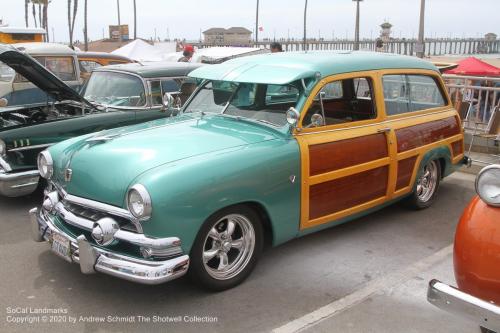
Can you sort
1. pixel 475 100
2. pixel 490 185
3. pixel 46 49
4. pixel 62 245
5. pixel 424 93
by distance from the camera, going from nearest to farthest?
pixel 490 185 → pixel 62 245 → pixel 424 93 → pixel 475 100 → pixel 46 49

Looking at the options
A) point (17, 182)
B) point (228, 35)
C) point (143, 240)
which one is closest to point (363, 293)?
point (143, 240)

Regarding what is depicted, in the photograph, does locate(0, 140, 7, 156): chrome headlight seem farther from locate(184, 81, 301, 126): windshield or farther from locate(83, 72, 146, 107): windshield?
locate(184, 81, 301, 126): windshield

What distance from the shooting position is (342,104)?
5.07 metres

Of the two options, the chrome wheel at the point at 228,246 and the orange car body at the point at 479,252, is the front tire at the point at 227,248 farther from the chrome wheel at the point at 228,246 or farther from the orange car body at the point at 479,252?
the orange car body at the point at 479,252

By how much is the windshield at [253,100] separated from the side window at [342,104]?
0.71ft

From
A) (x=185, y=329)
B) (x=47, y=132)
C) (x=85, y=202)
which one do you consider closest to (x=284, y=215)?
(x=185, y=329)

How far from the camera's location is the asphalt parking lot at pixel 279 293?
323 centimetres

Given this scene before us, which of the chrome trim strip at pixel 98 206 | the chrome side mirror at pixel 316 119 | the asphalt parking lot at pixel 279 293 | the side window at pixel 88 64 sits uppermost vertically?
the side window at pixel 88 64

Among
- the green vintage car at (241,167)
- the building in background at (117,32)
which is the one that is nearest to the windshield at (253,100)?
the green vintage car at (241,167)

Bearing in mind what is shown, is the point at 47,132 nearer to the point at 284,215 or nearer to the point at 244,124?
the point at 244,124

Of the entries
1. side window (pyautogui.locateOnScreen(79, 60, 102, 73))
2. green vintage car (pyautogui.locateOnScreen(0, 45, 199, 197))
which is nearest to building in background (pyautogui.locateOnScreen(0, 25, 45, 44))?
side window (pyautogui.locateOnScreen(79, 60, 102, 73))

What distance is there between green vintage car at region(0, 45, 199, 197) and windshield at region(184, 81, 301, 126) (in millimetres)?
1789

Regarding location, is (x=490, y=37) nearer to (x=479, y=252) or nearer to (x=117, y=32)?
(x=117, y=32)

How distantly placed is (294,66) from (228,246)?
1659 mm
